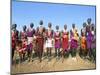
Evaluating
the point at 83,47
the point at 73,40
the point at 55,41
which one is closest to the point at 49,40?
the point at 55,41

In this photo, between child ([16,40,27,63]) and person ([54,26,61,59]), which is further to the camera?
person ([54,26,61,59])

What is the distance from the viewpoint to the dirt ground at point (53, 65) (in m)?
2.67

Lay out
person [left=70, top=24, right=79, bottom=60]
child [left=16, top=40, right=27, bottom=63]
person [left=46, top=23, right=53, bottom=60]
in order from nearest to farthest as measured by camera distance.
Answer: child [left=16, top=40, right=27, bottom=63], person [left=46, top=23, right=53, bottom=60], person [left=70, top=24, right=79, bottom=60]

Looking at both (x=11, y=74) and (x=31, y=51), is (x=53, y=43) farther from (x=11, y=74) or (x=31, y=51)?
(x=11, y=74)

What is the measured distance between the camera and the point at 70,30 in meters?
2.89

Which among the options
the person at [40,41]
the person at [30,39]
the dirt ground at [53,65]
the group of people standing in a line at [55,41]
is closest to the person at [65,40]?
the group of people standing in a line at [55,41]

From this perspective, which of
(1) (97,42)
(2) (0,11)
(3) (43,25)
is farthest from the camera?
(1) (97,42)

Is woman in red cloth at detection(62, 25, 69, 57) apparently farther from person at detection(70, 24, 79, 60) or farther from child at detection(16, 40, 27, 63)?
child at detection(16, 40, 27, 63)

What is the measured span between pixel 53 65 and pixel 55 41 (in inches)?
11.0

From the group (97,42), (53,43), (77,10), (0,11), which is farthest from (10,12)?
(97,42)

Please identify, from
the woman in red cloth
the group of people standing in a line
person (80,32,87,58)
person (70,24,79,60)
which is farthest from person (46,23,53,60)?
person (80,32,87,58)

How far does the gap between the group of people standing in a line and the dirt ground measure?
5 centimetres

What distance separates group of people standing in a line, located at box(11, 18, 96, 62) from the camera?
2.68m

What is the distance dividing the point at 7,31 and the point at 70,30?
2.48ft
